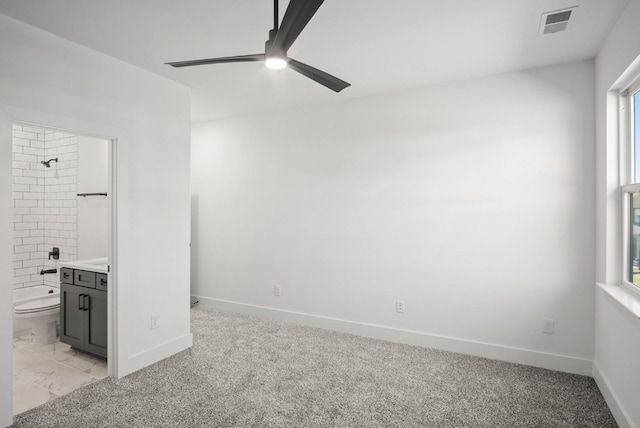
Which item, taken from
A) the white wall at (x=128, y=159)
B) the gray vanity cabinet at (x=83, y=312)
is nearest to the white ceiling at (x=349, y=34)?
the white wall at (x=128, y=159)

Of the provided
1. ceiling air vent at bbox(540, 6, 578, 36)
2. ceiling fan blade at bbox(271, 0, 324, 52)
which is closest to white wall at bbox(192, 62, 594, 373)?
ceiling air vent at bbox(540, 6, 578, 36)

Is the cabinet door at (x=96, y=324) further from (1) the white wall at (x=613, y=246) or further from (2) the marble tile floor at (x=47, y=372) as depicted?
(1) the white wall at (x=613, y=246)

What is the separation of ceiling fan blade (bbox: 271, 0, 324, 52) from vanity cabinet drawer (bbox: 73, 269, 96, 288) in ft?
8.72

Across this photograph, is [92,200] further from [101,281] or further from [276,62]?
[276,62]

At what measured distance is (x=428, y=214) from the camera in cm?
345

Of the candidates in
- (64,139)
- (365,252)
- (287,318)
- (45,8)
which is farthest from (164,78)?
(287,318)

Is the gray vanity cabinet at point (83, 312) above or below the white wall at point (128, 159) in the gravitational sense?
below

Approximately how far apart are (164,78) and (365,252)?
8.56 ft

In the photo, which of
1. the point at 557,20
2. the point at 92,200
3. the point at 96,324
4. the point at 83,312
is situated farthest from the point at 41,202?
the point at 557,20

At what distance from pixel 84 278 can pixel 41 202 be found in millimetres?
1815

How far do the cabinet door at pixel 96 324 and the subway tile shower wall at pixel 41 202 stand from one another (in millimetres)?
1279

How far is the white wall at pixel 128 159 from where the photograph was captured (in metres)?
2.18

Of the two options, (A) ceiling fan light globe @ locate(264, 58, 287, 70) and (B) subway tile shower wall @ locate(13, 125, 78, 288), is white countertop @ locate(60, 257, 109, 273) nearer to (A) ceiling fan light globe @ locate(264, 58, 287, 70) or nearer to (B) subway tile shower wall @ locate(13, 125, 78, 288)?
(B) subway tile shower wall @ locate(13, 125, 78, 288)

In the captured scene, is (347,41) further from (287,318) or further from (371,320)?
(287,318)
